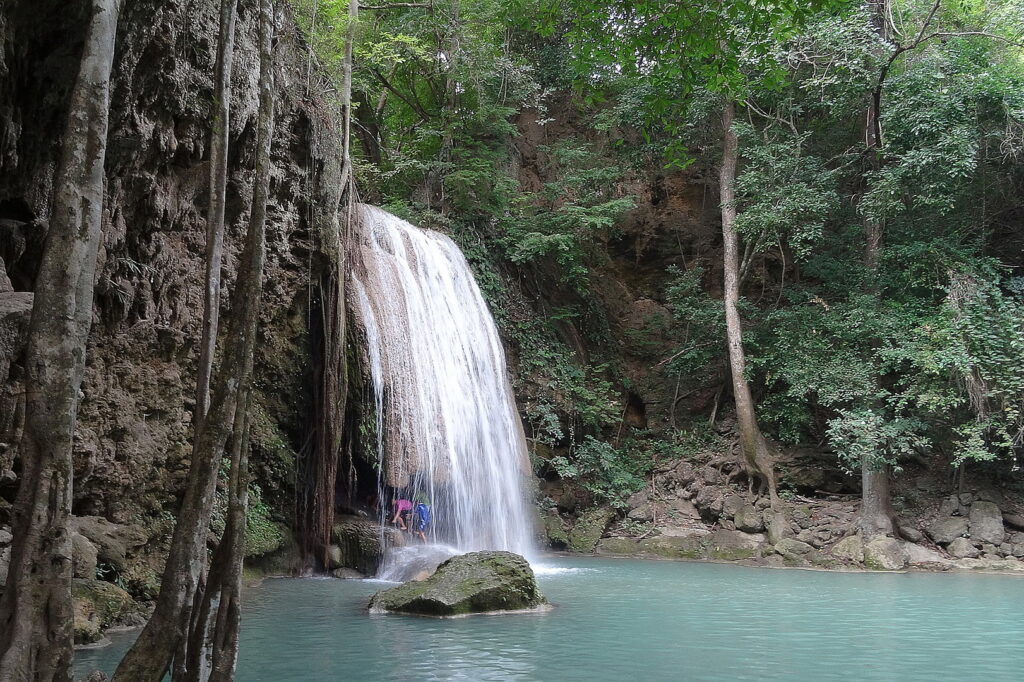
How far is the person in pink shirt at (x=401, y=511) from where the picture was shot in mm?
12430

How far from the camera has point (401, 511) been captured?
41.0ft

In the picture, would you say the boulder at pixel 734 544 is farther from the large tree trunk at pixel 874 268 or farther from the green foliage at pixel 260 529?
the green foliage at pixel 260 529

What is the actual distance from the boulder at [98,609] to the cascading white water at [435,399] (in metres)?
4.49

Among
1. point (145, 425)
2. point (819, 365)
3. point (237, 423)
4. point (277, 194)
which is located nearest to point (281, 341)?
point (277, 194)

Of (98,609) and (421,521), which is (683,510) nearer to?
(421,521)

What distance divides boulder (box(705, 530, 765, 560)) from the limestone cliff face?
871 cm

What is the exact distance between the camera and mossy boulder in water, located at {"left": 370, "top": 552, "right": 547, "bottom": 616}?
8.04m

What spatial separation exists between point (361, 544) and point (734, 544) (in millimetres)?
7499

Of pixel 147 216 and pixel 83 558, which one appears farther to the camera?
pixel 147 216

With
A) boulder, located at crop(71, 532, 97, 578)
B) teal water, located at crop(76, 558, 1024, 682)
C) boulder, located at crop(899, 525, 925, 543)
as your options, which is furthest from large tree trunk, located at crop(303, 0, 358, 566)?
boulder, located at crop(899, 525, 925, 543)

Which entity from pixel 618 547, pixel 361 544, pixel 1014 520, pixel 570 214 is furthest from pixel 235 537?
pixel 1014 520

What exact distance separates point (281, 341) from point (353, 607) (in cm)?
471

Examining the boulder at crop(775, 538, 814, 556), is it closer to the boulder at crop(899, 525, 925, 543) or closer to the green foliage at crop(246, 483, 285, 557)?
the boulder at crop(899, 525, 925, 543)

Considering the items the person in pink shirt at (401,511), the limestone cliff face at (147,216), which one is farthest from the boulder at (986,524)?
the limestone cliff face at (147,216)
